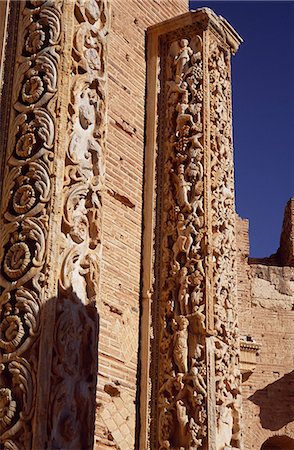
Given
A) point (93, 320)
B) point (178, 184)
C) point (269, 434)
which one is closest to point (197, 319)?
point (178, 184)

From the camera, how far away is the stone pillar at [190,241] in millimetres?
7145

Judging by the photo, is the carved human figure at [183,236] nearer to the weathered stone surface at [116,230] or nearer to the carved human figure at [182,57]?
the weathered stone surface at [116,230]

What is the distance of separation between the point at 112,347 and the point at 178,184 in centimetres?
170

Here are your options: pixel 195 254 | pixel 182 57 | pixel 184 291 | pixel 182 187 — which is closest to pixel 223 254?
pixel 195 254

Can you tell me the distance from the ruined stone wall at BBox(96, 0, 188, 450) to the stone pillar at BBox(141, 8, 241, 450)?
117 millimetres

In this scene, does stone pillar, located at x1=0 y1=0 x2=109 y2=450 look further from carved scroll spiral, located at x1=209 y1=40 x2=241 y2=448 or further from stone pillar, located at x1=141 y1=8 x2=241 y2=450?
carved scroll spiral, located at x1=209 y1=40 x2=241 y2=448

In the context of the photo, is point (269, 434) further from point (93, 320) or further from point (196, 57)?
point (93, 320)

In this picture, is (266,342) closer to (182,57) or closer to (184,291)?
(182,57)

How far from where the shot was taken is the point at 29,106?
554 cm

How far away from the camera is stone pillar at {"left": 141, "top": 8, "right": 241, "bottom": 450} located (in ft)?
23.4

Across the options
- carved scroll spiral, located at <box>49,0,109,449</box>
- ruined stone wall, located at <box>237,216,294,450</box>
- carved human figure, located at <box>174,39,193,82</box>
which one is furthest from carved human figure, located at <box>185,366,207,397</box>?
ruined stone wall, located at <box>237,216,294,450</box>

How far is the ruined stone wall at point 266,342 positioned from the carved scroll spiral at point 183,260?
9.50m

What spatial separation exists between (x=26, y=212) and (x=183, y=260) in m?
2.71

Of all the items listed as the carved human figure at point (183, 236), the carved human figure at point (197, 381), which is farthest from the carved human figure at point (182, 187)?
the carved human figure at point (197, 381)
